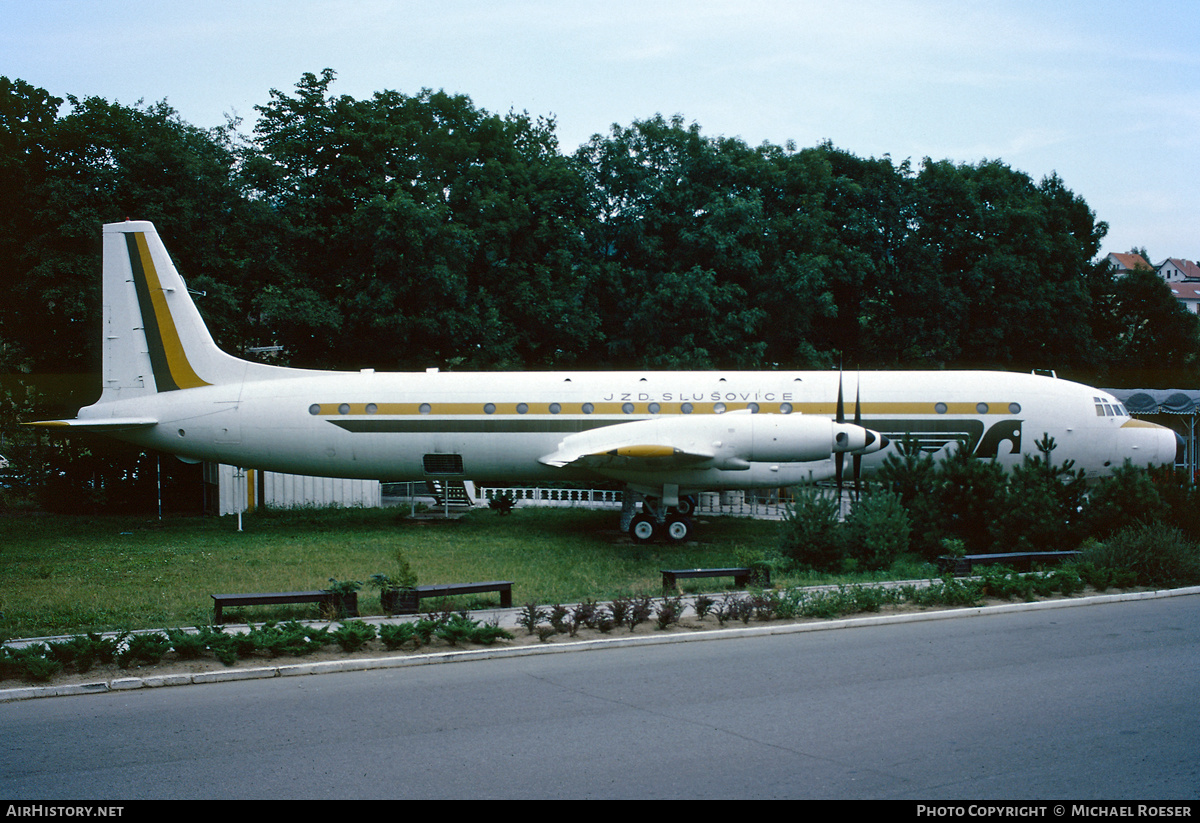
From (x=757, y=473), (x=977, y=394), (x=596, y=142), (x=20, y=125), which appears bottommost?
(x=757, y=473)

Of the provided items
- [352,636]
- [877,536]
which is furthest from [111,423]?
[877,536]

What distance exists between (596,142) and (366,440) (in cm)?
2354

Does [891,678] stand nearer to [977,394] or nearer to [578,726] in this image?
[578,726]

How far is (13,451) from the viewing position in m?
30.6

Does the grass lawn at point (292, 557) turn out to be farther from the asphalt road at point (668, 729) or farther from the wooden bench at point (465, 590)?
the asphalt road at point (668, 729)

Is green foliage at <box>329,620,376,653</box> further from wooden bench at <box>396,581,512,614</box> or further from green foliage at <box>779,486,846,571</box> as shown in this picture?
green foliage at <box>779,486,846,571</box>

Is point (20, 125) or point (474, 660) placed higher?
point (20, 125)

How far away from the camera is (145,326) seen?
75.2 ft

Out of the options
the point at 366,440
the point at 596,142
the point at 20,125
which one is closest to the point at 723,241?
the point at 596,142

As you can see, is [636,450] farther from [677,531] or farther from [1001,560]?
[1001,560]

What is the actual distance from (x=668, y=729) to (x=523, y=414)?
48.7 ft

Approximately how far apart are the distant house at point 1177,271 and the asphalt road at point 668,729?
137 meters

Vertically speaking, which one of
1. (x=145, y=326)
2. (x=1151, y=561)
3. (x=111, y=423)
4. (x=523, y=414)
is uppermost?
(x=145, y=326)

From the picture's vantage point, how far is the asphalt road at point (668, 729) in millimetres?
6531
